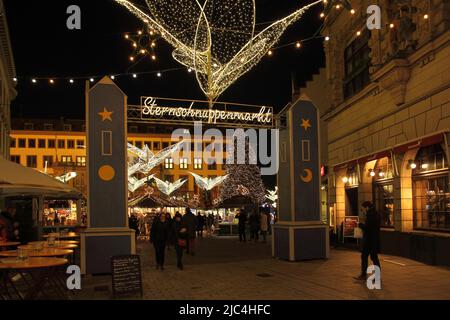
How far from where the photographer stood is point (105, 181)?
44.5ft

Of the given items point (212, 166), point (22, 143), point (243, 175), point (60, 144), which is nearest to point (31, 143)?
point (22, 143)

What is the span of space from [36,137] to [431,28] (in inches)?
3023

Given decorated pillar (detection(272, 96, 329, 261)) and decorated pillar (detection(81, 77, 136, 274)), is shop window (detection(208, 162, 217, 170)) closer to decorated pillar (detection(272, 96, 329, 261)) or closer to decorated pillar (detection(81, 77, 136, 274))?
decorated pillar (detection(272, 96, 329, 261))

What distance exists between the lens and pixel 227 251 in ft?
66.7

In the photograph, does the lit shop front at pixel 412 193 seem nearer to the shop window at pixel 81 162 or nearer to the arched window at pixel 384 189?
the arched window at pixel 384 189

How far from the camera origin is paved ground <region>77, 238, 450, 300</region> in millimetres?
10055

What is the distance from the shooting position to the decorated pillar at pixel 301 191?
15.5m

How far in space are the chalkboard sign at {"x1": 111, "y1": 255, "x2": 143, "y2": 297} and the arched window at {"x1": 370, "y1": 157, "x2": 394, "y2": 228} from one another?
33.2 feet

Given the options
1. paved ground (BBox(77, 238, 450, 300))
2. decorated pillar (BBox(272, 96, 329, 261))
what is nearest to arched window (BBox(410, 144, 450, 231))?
paved ground (BBox(77, 238, 450, 300))

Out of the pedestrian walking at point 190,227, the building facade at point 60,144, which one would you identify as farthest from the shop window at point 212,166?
the pedestrian walking at point 190,227

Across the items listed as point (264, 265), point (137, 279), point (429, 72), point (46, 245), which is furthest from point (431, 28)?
point (46, 245)

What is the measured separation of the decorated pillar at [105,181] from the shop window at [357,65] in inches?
399

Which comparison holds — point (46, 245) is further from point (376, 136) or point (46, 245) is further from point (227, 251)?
point (376, 136)

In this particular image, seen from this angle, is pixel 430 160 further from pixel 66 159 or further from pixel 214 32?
pixel 66 159
